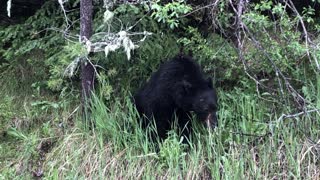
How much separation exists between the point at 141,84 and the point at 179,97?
107cm

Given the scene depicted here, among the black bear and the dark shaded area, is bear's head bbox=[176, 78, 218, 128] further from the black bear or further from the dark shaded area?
the dark shaded area

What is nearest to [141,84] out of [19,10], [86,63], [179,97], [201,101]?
[86,63]

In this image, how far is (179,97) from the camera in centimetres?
546

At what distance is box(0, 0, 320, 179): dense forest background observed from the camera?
523cm

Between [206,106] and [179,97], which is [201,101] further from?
[179,97]

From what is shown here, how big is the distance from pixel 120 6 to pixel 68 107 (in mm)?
1341

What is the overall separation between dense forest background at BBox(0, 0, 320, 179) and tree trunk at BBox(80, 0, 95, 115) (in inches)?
3.1

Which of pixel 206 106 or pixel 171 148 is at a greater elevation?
pixel 206 106

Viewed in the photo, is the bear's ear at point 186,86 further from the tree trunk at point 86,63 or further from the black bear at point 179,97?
the tree trunk at point 86,63

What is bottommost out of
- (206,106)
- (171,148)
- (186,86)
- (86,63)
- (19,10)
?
(171,148)

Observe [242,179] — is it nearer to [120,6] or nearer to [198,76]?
[198,76]

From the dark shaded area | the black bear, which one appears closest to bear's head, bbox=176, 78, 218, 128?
the black bear

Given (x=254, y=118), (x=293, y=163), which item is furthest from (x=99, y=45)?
(x=293, y=163)

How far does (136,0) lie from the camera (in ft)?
19.1
